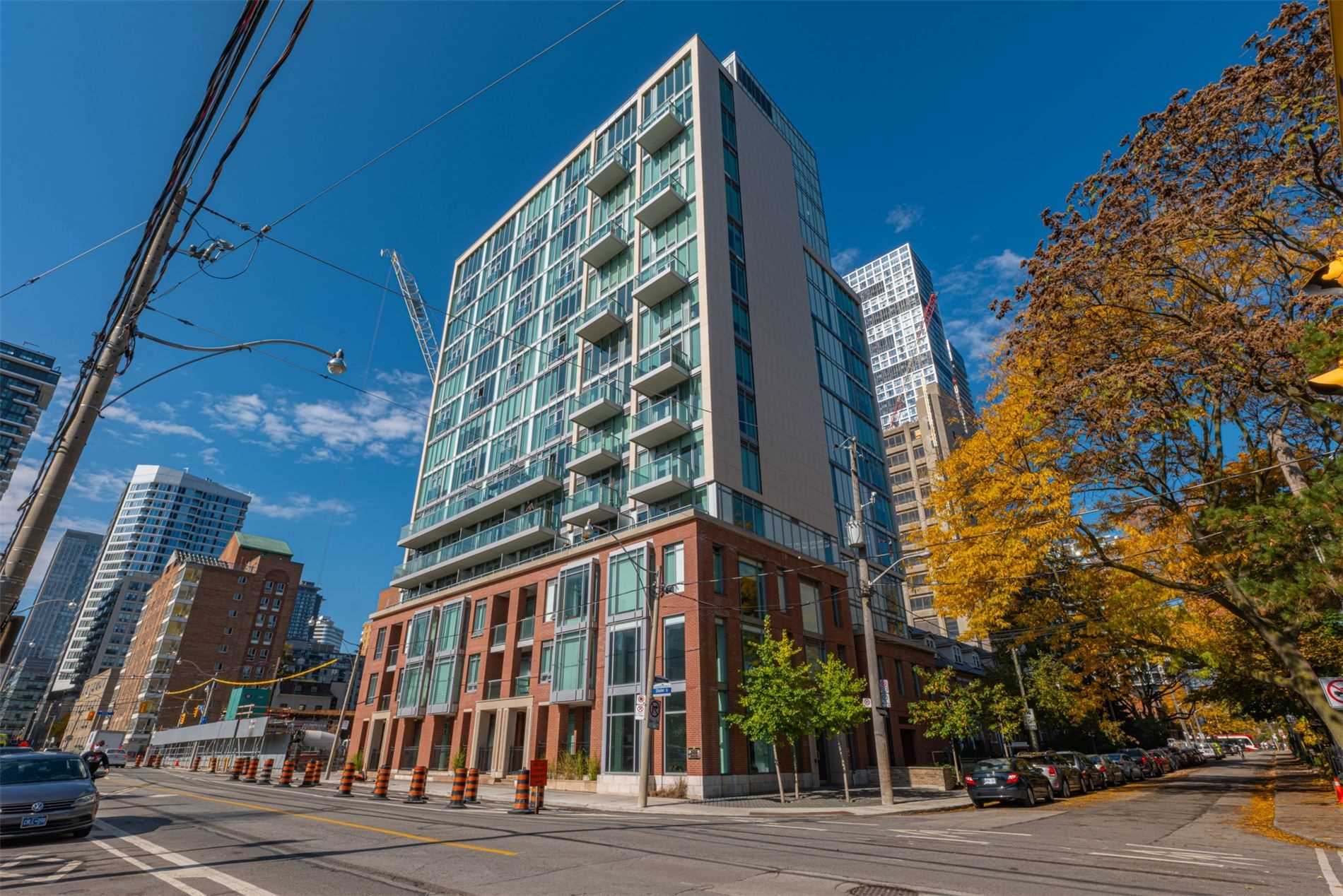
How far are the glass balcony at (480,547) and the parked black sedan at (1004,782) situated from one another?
962 inches

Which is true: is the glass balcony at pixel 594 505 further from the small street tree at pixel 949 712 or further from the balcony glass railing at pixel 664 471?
the small street tree at pixel 949 712

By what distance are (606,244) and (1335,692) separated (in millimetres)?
38244

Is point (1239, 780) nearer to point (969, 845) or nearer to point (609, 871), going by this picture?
point (969, 845)

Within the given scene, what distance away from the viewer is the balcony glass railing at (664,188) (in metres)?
38.4

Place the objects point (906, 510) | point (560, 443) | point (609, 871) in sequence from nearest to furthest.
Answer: point (609, 871) → point (560, 443) → point (906, 510)

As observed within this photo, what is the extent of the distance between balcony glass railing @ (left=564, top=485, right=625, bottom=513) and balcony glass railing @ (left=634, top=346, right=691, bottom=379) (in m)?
6.55

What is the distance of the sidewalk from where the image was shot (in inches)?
478

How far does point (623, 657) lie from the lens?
2933cm

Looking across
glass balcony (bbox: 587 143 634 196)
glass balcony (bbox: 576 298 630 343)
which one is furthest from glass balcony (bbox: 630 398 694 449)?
glass balcony (bbox: 587 143 634 196)

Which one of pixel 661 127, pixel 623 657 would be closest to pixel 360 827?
pixel 623 657

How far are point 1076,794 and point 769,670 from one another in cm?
1355

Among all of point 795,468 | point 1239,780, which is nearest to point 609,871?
point 795,468

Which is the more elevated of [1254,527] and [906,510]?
[906,510]

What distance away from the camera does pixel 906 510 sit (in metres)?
91.6
